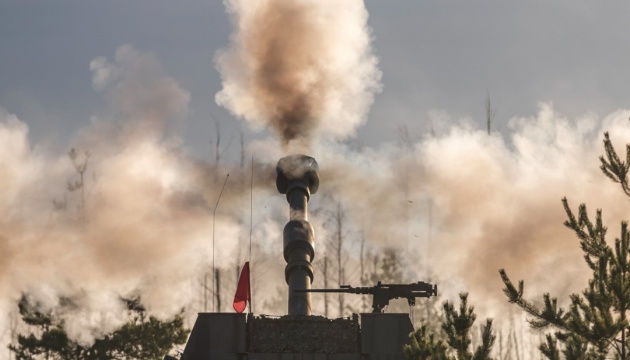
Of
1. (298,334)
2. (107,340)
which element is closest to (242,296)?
(298,334)

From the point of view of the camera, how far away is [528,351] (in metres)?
96.8

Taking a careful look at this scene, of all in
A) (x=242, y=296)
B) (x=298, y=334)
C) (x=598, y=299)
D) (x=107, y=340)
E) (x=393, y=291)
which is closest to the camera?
(x=598, y=299)

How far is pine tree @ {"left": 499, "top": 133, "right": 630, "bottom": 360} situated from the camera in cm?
1762

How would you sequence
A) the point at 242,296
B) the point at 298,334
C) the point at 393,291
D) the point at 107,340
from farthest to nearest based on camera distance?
the point at 107,340 → the point at 393,291 → the point at 242,296 → the point at 298,334

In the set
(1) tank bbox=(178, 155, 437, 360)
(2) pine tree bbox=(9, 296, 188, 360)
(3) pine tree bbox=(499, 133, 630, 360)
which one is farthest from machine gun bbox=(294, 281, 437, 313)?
(2) pine tree bbox=(9, 296, 188, 360)

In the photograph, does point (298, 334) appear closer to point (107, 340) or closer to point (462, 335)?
point (462, 335)

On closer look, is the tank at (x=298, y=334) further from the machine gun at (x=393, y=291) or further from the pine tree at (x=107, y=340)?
the pine tree at (x=107, y=340)

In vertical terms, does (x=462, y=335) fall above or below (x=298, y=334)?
below

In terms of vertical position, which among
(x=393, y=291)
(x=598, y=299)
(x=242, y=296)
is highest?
(x=393, y=291)

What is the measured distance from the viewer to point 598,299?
1772 cm

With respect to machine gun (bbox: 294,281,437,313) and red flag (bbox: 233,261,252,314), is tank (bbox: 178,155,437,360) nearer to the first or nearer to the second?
red flag (bbox: 233,261,252,314)

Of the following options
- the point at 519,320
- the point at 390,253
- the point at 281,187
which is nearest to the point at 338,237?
the point at 390,253

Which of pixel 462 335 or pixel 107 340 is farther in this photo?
pixel 107 340

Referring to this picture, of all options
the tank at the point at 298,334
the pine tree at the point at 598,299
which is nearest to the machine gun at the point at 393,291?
the tank at the point at 298,334
